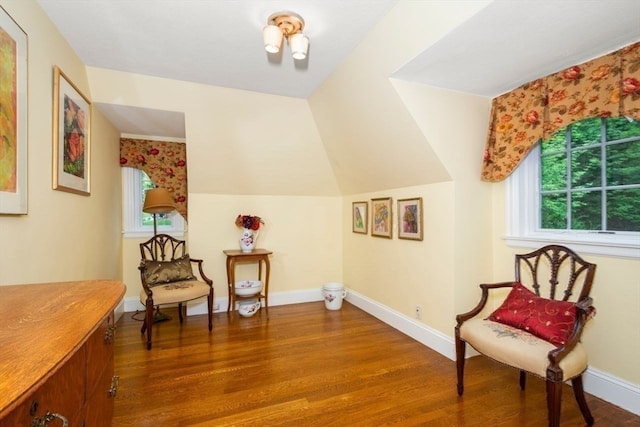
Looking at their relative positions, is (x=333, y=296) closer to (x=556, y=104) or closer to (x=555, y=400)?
(x=555, y=400)

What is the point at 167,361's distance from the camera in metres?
→ 2.39

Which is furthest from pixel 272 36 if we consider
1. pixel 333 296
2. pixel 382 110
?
pixel 333 296

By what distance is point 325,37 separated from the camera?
2.06 metres

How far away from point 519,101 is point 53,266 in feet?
11.3

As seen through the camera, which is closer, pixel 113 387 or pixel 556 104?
pixel 113 387

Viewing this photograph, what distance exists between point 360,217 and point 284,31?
2.36 m

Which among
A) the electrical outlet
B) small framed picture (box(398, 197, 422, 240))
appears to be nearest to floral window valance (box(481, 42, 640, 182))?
small framed picture (box(398, 197, 422, 240))

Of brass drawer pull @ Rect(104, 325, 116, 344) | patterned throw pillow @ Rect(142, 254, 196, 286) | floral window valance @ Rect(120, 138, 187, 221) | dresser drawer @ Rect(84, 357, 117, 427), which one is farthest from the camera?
floral window valance @ Rect(120, 138, 187, 221)

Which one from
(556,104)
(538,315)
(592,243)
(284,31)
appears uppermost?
(284,31)

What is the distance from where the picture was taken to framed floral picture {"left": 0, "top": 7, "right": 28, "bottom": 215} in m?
1.39

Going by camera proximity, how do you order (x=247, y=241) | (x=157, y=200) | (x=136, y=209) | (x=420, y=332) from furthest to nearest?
(x=136, y=209)
(x=247, y=241)
(x=157, y=200)
(x=420, y=332)

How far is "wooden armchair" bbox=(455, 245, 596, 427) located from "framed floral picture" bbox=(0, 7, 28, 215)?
2.61 meters

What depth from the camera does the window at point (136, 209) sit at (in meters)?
3.63

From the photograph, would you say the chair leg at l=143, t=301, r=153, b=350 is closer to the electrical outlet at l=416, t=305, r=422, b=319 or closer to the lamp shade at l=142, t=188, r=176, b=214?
the lamp shade at l=142, t=188, r=176, b=214
